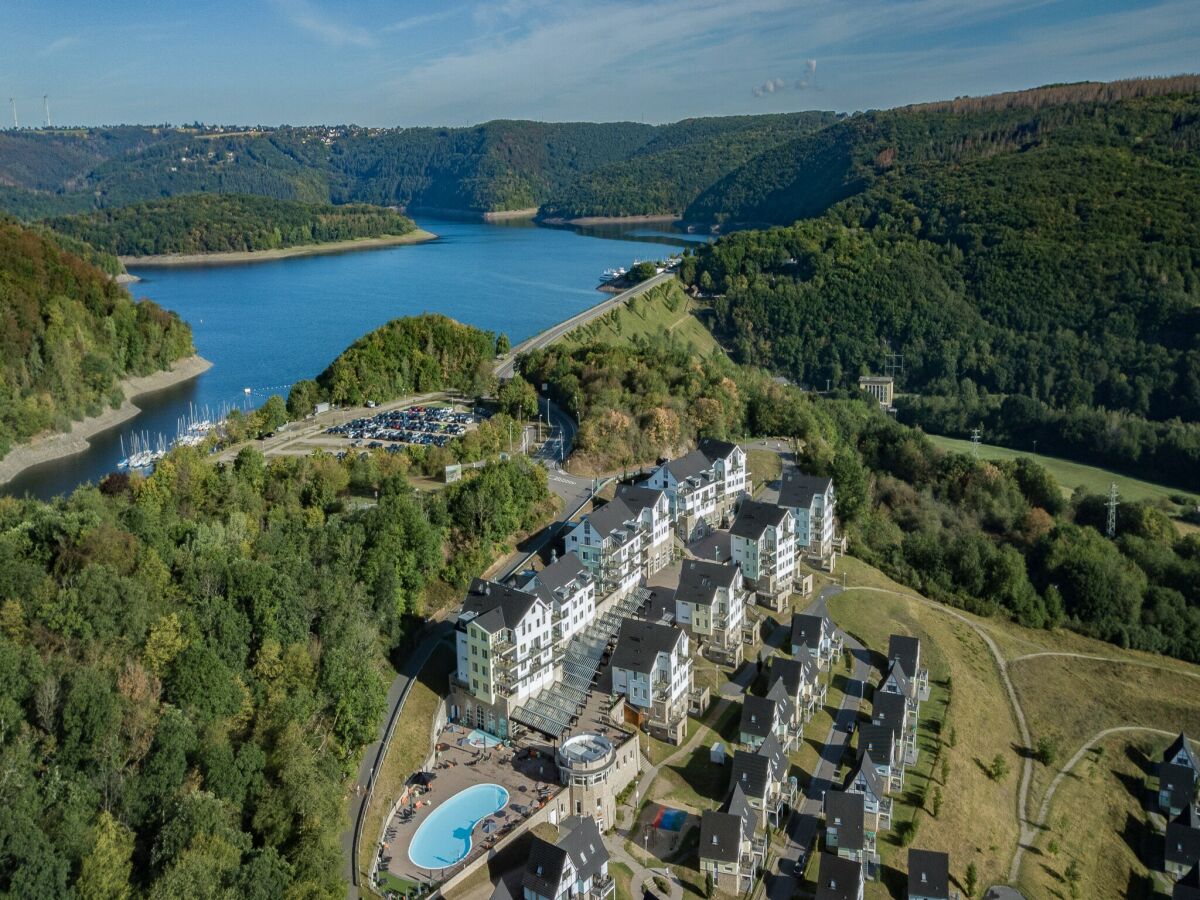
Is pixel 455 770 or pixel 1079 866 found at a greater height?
pixel 455 770

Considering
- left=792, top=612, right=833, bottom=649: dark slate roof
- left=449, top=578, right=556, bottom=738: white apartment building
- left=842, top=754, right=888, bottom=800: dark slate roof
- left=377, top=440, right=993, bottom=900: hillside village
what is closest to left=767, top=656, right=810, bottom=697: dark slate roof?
left=377, top=440, right=993, bottom=900: hillside village

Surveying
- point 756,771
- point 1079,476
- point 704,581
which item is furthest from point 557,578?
point 1079,476

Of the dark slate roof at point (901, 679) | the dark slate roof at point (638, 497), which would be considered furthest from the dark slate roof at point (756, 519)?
the dark slate roof at point (901, 679)

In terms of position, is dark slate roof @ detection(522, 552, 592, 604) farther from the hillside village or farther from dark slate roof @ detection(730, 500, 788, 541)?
dark slate roof @ detection(730, 500, 788, 541)

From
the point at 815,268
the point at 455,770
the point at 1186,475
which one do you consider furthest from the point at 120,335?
the point at 1186,475

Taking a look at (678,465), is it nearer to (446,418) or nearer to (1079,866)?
(446,418)

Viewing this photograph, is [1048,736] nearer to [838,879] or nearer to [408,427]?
[838,879]

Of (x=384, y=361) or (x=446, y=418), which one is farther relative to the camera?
(x=384, y=361)
